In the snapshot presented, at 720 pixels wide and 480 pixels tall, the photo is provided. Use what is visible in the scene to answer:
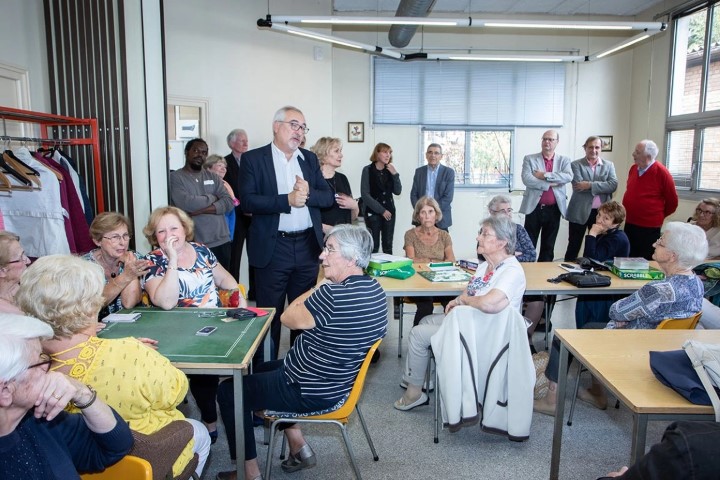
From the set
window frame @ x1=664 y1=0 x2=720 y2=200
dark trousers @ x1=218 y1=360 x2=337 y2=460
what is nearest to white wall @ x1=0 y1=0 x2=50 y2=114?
dark trousers @ x1=218 y1=360 x2=337 y2=460

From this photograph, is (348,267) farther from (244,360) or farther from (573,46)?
(573,46)

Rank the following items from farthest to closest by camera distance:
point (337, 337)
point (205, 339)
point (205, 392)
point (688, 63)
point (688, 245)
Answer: point (688, 63)
point (205, 392)
point (688, 245)
point (205, 339)
point (337, 337)

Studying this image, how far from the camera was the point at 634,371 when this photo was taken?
6.19 ft

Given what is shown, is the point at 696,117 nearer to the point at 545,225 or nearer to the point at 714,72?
the point at 714,72

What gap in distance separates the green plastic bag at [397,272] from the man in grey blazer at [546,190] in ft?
8.66

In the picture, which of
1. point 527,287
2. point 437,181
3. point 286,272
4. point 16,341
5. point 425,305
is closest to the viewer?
point 16,341

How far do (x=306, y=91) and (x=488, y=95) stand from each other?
2701 millimetres

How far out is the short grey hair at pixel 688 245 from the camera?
8.16ft

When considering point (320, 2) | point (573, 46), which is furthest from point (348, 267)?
point (573, 46)

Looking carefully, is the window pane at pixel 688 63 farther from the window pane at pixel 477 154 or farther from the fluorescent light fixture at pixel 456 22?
the window pane at pixel 477 154

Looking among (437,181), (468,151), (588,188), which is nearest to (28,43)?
(437,181)

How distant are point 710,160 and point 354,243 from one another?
19.0ft

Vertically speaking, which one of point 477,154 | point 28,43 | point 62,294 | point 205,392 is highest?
point 28,43

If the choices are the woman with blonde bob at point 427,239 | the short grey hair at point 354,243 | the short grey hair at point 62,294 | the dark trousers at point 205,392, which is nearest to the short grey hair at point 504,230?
the short grey hair at point 354,243
